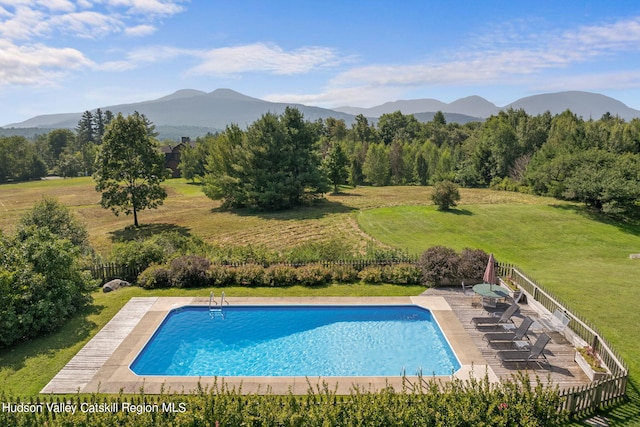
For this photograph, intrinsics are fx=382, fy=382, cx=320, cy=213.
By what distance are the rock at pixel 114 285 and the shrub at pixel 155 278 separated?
806 millimetres

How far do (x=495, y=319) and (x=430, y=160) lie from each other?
6244 cm

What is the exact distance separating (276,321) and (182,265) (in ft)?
19.3

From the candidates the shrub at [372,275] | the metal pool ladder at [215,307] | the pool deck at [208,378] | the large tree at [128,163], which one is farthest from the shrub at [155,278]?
the large tree at [128,163]

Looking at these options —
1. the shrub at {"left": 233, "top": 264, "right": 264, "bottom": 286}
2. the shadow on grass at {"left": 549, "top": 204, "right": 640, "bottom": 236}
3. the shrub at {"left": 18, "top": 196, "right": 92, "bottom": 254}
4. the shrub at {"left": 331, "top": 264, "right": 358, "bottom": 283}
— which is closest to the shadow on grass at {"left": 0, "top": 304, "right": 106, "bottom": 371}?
the shrub at {"left": 233, "top": 264, "right": 264, "bottom": 286}

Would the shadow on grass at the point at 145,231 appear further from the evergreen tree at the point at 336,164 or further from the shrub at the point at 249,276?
the evergreen tree at the point at 336,164

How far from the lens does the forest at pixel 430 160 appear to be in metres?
36.6

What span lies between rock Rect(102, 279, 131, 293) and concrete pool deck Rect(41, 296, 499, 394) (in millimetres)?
2118

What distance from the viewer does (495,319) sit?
14016mm

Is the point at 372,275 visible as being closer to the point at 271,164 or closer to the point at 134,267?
the point at 134,267

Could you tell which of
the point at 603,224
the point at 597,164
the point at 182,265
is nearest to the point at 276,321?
the point at 182,265

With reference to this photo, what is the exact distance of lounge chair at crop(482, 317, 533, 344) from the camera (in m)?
12.4

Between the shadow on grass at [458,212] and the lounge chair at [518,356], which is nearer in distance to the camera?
the lounge chair at [518,356]

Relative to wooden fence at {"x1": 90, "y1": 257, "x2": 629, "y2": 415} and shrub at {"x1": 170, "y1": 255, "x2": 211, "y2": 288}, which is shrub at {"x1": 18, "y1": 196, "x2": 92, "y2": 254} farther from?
shrub at {"x1": 170, "y1": 255, "x2": 211, "y2": 288}

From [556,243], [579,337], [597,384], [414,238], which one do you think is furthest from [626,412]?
[556,243]
